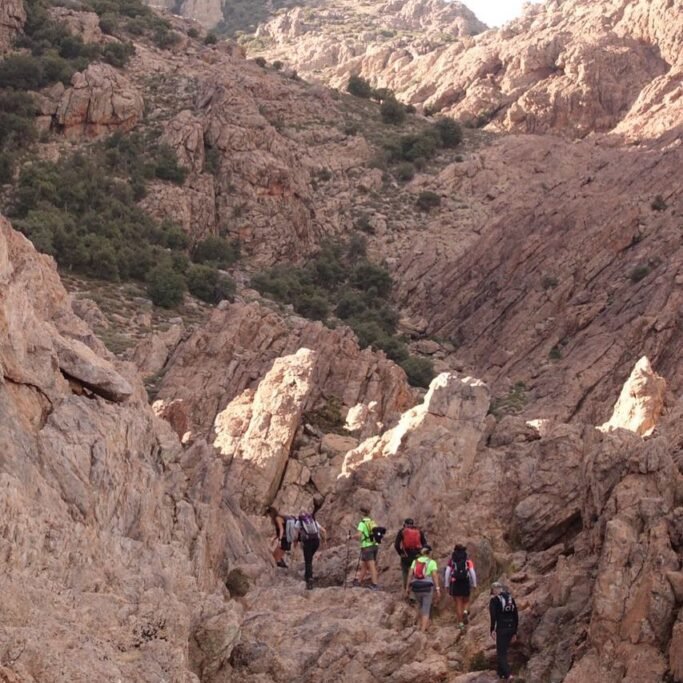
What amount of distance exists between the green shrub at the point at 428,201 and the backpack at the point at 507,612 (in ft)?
137

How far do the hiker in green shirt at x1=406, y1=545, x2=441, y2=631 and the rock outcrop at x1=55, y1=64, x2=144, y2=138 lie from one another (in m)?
37.3

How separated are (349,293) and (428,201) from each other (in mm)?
10183

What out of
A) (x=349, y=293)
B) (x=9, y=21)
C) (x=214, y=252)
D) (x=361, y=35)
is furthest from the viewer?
(x=361, y=35)

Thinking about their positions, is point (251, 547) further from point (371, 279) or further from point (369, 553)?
point (371, 279)

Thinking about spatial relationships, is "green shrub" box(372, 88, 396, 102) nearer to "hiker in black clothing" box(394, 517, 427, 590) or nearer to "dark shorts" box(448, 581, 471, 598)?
"hiker in black clothing" box(394, 517, 427, 590)

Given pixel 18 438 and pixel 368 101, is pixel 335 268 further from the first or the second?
pixel 18 438

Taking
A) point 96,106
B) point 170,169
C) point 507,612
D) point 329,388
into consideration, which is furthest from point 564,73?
point 507,612

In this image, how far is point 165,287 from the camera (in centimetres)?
3841

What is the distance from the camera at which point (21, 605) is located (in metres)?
9.67

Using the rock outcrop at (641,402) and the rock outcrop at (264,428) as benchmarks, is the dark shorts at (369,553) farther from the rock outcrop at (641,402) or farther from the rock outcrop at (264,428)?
the rock outcrop at (641,402)

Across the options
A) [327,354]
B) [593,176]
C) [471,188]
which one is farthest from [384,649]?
[471,188]

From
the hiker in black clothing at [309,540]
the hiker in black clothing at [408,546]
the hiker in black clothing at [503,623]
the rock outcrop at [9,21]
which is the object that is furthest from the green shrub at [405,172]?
the hiker in black clothing at [503,623]

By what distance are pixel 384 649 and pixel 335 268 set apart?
3517cm

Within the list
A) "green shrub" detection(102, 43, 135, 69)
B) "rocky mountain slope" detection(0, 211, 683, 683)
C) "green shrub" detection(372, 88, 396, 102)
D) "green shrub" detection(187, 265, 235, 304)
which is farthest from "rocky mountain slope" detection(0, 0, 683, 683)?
"green shrub" detection(372, 88, 396, 102)
